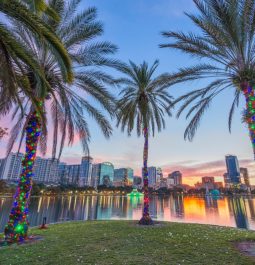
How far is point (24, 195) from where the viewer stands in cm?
863

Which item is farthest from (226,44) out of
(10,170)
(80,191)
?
(10,170)

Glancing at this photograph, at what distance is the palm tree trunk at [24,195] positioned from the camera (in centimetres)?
802

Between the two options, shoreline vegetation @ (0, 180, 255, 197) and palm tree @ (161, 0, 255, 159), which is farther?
shoreline vegetation @ (0, 180, 255, 197)

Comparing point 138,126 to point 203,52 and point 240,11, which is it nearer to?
point 203,52

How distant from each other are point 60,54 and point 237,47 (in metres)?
7.33

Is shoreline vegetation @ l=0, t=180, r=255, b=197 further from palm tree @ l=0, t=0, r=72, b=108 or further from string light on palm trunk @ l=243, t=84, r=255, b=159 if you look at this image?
string light on palm trunk @ l=243, t=84, r=255, b=159

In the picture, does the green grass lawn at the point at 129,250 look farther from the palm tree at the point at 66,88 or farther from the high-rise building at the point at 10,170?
the high-rise building at the point at 10,170

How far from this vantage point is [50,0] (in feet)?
30.2

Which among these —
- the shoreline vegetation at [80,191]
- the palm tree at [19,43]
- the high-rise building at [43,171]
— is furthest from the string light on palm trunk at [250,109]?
the high-rise building at [43,171]

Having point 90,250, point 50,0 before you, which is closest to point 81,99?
point 50,0

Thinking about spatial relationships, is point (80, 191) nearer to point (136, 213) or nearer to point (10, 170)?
point (10, 170)

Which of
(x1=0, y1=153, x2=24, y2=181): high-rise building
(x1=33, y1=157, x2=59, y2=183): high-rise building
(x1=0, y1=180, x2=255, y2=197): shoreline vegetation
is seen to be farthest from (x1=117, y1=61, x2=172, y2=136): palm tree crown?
(x1=33, y1=157, x2=59, y2=183): high-rise building

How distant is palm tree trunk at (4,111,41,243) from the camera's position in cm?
802

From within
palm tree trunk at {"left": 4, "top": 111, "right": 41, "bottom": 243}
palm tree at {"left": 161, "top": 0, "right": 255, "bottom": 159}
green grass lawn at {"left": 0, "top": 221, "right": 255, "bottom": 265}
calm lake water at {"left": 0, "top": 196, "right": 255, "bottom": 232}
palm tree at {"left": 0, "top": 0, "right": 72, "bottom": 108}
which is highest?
palm tree at {"left": 161, "top": 0, "right": 255, "bottom": 159}
